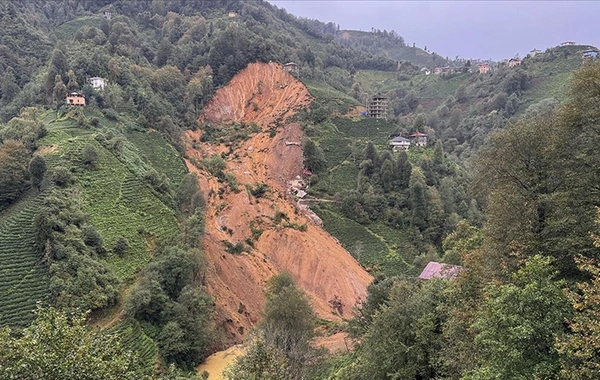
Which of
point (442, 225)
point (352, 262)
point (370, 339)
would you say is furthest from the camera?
point (442, 225)

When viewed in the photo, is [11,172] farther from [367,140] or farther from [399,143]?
[399,143]

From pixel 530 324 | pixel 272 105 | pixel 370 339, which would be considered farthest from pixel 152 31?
pixel 530 324

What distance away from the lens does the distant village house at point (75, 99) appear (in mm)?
47781

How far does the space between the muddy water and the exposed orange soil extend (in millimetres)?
1892

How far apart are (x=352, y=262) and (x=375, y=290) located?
664 inches

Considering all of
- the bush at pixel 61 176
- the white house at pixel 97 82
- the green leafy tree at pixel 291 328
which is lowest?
the green leafy tree at pixel 291 328

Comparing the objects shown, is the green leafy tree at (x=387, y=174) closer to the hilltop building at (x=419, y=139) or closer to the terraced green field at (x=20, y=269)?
the hilltop building at (x=419, y=139)

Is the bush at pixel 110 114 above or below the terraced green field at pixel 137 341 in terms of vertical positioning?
above

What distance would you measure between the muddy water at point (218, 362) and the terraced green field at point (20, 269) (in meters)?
10.4

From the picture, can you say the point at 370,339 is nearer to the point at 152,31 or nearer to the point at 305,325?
the point at 305,325

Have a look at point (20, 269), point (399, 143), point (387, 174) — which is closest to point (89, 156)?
point (20, 269)

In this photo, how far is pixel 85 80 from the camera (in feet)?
174

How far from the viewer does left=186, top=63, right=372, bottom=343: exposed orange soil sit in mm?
36406

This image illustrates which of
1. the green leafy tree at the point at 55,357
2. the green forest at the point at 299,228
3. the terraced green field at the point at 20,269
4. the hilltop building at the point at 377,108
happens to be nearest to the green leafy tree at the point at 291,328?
the green forest at the point at 299,228
